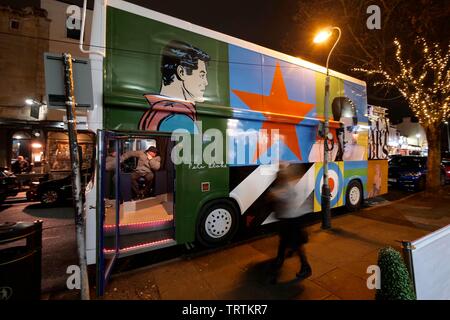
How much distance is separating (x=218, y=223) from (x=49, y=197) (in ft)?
27.9

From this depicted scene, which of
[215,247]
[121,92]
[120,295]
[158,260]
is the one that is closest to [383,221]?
[215,247]

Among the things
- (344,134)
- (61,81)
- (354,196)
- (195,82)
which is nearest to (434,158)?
(354,196)

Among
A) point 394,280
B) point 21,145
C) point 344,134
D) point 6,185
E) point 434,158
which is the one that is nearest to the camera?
point 394,280

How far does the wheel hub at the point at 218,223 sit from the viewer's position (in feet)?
17.1

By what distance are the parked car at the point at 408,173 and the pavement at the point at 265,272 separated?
309 inches

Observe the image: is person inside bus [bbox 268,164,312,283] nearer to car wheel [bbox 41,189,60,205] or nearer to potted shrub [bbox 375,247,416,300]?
potted shrub [bbox 375,247,416,300]

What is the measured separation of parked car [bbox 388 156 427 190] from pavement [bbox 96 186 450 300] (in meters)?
7.84

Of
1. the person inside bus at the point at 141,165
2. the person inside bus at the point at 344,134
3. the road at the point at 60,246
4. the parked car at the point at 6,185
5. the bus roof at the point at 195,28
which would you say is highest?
the bus roof at the point at 195,28

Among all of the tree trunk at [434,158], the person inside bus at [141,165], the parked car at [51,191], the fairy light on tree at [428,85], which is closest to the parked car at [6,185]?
the parked car at [51,191]

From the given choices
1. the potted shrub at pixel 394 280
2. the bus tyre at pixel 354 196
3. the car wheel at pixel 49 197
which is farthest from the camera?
the car wheel at pixel 49 197

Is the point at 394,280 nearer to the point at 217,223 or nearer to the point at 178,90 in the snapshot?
the point at 217,223

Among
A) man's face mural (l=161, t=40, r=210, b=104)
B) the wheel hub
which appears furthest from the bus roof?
the wheel hub

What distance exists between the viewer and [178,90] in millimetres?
→ 4758

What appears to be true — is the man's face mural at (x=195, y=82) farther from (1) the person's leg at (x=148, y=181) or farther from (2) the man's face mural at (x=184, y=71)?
(1) the person's leg at (x=148, y=181)
